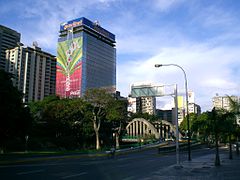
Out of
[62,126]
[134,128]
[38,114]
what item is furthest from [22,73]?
[62,126]

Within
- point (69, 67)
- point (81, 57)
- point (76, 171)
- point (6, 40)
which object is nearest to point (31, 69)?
point (69, 67)

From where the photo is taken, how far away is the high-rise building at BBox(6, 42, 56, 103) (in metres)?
159

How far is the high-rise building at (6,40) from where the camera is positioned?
535 ft

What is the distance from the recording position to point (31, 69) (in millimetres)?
163875

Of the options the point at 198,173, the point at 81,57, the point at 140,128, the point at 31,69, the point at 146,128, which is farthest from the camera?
the point at 31,69

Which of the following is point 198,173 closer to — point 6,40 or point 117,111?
point 117,111

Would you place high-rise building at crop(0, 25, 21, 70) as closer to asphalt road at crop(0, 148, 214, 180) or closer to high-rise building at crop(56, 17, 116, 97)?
high-rise building at crop(56, 17, 116, 97)

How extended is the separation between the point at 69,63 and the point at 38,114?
95.4 metres

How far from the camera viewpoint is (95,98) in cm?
6212

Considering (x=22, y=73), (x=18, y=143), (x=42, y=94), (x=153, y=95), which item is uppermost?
(x=22, y=73)

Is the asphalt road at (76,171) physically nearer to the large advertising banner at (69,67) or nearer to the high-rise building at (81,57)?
the high-rise building at (81,57)

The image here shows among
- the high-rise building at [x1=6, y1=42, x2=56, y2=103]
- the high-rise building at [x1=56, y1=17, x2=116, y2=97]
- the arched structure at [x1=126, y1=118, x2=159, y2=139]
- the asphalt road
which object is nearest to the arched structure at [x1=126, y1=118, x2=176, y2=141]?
the arched structure at [x1=126, y1=118, x2=159, y2=139]

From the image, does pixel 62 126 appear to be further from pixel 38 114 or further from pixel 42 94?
pixel 42 94

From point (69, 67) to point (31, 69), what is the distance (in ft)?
69.2
